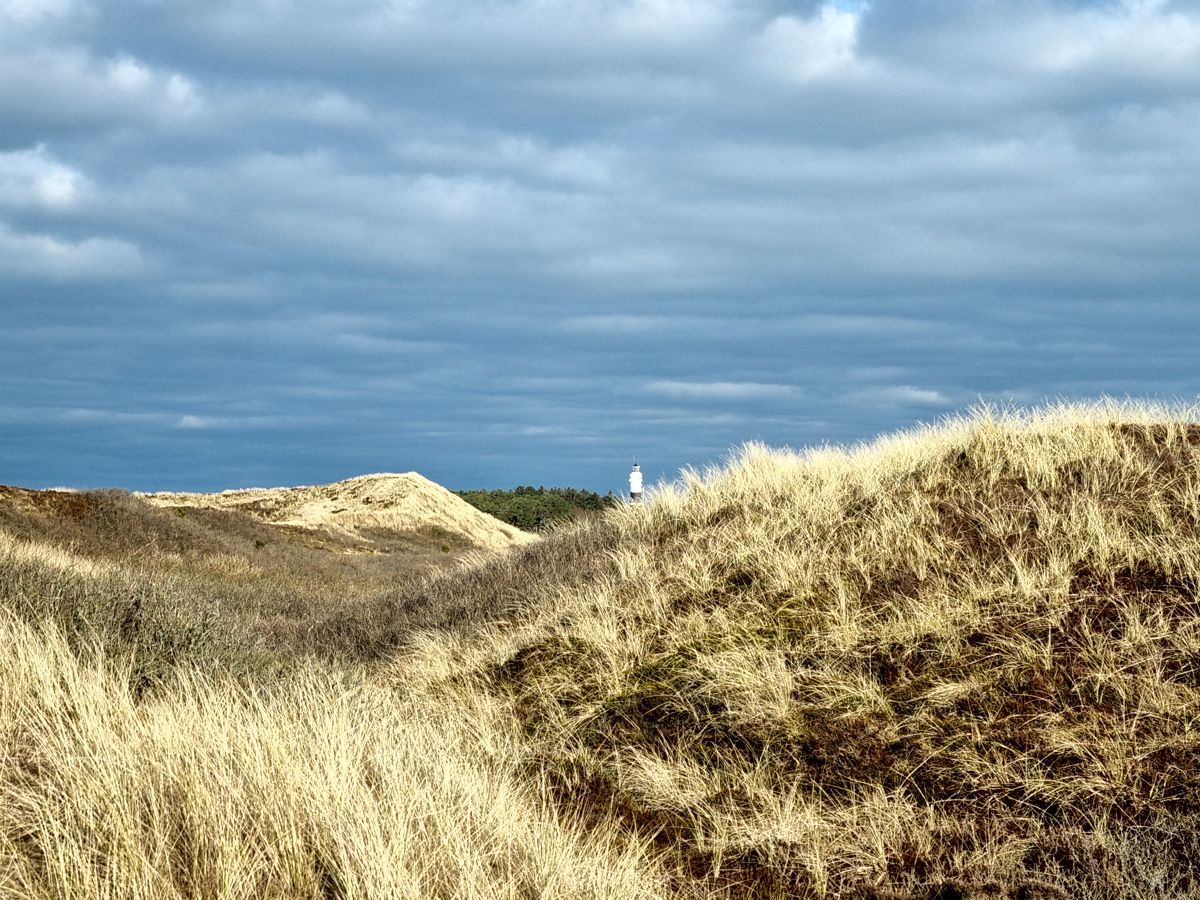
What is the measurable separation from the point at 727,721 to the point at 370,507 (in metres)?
35.3

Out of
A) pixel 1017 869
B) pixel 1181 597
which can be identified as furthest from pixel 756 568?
pixel 1017 869

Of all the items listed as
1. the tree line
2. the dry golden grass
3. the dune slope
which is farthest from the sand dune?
the dune slope

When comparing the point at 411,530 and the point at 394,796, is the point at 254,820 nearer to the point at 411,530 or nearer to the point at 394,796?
the point at 394,796

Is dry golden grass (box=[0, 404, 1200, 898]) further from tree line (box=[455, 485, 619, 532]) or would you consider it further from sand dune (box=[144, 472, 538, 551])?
tree line (box=[455, 485, 619, 532])

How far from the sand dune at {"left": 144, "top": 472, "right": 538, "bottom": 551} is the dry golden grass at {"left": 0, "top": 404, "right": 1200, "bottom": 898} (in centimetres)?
2724

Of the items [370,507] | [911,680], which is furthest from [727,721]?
[370,507]

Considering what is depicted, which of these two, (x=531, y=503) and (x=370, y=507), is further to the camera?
(x=531, y=503)

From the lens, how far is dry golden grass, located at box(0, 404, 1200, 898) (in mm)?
4652

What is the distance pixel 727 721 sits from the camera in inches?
316

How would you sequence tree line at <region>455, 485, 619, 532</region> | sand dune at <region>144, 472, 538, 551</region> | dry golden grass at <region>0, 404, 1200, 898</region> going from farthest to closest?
1. tree line at <region>455, 485, 619, 532</region>
2. sand dune at <region>144, 472, 538, 551</region>
3. dry golden grass at <region>0, 404, 1200, 898</region>

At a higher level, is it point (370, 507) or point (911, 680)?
point (370, 507)

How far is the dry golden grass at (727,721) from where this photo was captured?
15.3 feet

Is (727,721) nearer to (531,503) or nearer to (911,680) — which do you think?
(911,680)

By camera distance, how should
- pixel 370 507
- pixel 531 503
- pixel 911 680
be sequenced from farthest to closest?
pixel 531 503
pixel 370 507
pixel 911 680
